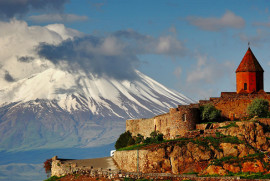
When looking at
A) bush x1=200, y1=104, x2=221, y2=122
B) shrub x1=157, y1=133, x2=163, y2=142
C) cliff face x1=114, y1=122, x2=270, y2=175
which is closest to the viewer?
cliff face x1=114, y1=122, x2=270, y2=175

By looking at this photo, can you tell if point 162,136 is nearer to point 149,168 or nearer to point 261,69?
point 149,168

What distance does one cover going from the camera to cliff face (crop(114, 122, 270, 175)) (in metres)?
55.2

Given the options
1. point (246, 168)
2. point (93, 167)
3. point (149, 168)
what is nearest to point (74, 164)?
point (93, 167)

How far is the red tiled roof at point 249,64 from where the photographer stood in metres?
70.6

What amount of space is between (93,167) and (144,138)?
1084 centimetres

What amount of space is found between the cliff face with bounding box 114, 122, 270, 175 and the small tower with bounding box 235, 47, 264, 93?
36.0 ft

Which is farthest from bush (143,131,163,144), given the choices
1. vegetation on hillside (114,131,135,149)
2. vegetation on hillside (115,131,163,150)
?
vegetation on hillside (114,131,135,149)

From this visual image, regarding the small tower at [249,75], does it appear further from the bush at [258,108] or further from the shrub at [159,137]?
the shrub at [159,137]

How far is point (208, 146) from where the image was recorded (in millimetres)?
57938

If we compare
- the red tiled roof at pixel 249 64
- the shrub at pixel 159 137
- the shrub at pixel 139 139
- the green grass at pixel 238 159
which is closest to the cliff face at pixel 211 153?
the green grass at pixel 238 159

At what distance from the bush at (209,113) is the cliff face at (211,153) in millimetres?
5303

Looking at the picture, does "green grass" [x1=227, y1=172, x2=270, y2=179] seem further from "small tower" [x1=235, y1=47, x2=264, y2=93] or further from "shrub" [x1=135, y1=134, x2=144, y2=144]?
"shrub" [x1=135, y1=134, x2=144, y2=144]

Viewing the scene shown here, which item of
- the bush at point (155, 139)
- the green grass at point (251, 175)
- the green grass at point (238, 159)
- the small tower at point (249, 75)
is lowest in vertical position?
the green grass at point (251, 175)

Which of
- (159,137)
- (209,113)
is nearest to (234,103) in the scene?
(209,113)
